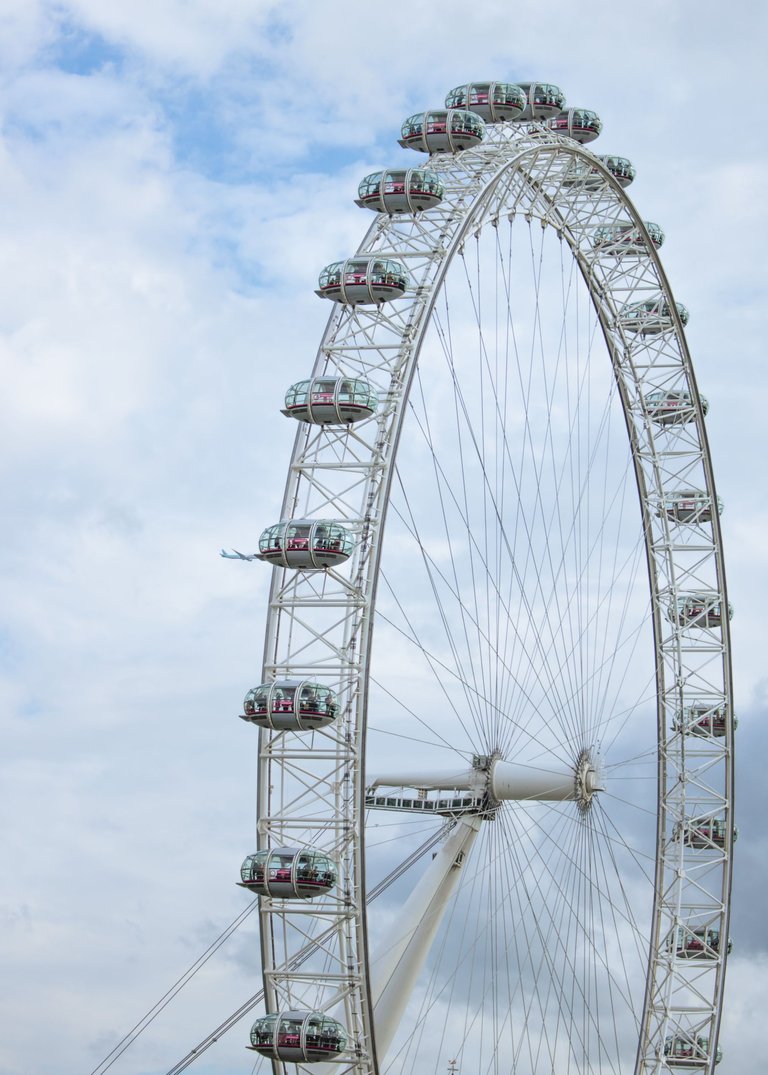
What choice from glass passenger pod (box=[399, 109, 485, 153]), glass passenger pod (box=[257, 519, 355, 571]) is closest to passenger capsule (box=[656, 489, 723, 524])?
glass passenger pod (box=[399, 109, 485, 153])

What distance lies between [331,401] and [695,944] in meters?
28.4

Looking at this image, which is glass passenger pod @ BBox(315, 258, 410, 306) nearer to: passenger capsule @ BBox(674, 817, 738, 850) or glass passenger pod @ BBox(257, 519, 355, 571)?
glass passenger pod @ BBox(257, 519, 355, 571)

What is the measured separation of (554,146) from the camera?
2222 inches

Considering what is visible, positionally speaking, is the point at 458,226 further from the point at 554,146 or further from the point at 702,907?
the point at 702,907

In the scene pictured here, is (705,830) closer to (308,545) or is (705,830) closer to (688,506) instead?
(688,506)

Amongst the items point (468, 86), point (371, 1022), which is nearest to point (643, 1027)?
point (371, 1022)

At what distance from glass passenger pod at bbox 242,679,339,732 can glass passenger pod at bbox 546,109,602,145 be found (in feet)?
80.9

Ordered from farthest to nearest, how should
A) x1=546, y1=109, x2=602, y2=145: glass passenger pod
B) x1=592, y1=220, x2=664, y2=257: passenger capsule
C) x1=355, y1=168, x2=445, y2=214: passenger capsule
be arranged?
x1=592, y1=220, x2=664, y2=257: passenger capsule, x1=546, y1=109, x2=602, y2=145: glass passenger pod, x1=355, y1=168, x2=445, y2=214: passenger capsule

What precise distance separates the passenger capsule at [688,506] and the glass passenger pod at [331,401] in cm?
2269

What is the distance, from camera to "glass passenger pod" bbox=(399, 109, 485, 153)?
176 ft

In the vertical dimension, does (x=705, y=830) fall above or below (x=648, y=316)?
below

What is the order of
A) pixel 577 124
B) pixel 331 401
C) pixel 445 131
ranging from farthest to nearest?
pixel 577 124 < pixel 445 131 < pixel 331 401

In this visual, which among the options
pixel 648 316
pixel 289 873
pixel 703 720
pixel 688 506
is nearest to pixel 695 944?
pixel 703 720

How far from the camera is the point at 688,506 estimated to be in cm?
6888
